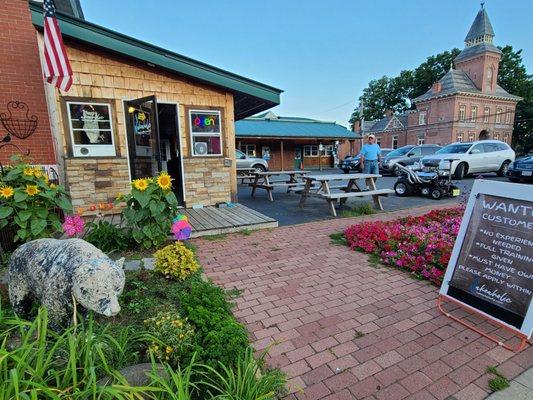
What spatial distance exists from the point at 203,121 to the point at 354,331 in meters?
5.56

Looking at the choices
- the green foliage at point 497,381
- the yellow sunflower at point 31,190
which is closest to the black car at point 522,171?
the green foliage at point 497,381

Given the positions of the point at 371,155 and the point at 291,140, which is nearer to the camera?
the point at 371,155

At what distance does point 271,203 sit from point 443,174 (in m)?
5.29

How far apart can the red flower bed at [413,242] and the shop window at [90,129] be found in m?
5.04

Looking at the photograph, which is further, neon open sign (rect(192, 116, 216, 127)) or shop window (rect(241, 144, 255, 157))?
shop window (rect(241, 144, 255, 157))

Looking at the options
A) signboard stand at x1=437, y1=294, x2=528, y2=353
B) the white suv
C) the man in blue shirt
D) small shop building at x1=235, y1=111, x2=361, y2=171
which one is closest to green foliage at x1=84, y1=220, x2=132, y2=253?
signboard stand at x1=437, y1=294, x2=528, y2=353

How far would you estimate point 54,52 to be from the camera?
4.39 meters

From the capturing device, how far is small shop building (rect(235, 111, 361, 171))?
2100 centimetres

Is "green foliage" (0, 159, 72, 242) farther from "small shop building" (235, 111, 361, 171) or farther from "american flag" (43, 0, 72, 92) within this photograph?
"small shop building" (235, 111, 361, 171)

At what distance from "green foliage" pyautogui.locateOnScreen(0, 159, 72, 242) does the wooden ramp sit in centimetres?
203

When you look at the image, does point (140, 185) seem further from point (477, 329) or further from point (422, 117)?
point (422, 117)

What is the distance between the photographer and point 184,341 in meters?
1.96

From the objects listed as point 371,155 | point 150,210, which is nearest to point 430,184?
point 371,155

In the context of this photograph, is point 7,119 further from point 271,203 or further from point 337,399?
point 337,399
